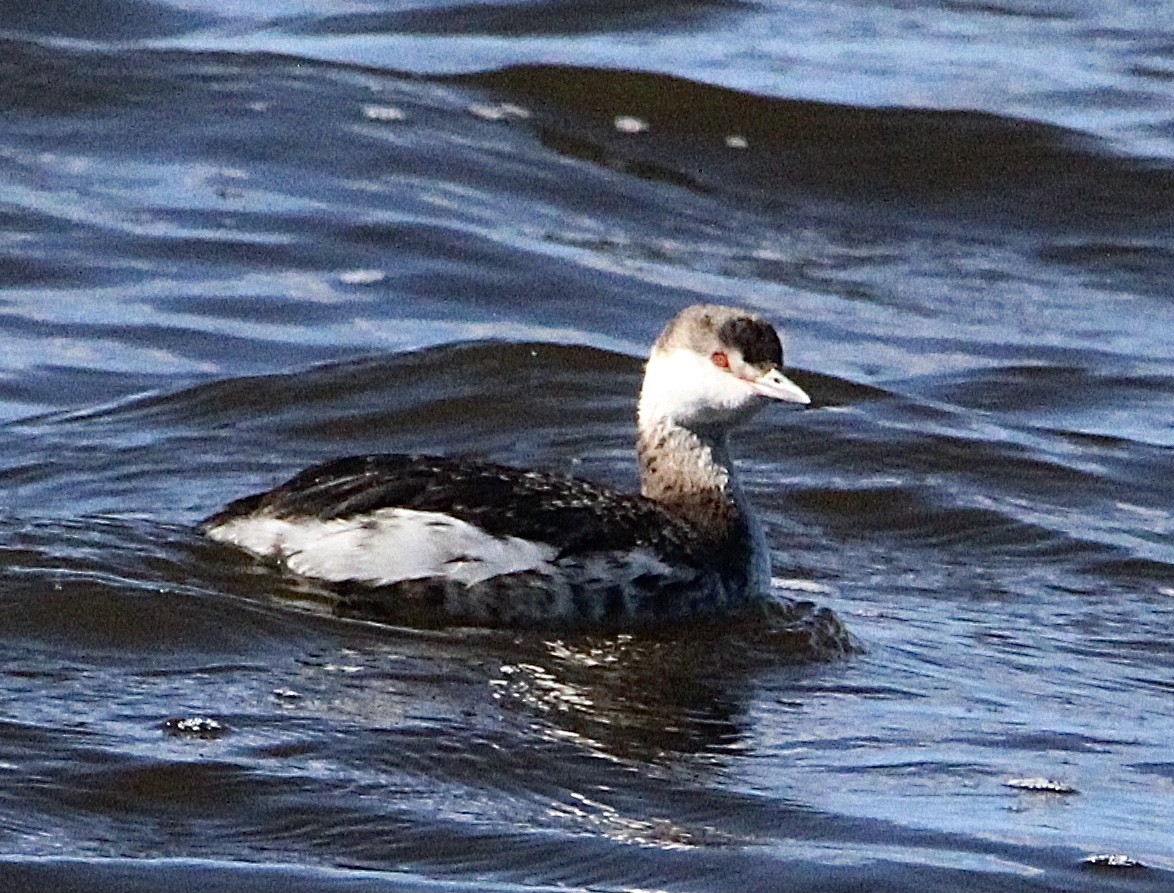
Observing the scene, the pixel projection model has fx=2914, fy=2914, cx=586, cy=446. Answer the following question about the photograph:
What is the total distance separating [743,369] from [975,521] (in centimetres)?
155

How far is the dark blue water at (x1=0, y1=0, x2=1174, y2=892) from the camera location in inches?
266

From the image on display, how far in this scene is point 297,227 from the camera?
43.6ft

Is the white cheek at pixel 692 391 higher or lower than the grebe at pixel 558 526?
higher

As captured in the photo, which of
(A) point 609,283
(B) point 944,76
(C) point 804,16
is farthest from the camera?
(C) point 804,16

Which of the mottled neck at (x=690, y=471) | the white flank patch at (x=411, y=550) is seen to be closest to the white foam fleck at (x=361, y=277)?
the mottled neck at (x=690, y=471)

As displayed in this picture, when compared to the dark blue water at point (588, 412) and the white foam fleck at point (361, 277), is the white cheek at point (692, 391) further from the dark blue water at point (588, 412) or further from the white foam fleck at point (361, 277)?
the white foam fleck at point (361, 277)

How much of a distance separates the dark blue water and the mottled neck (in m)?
0.43

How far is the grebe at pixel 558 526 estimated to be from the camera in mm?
8320

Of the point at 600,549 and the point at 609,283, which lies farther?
the point at 609,283

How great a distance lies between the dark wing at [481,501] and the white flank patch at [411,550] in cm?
3

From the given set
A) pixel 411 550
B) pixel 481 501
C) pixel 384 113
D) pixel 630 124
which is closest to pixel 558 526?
pixel 481 501

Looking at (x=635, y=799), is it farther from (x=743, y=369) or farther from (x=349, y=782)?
(x=743, y=369)

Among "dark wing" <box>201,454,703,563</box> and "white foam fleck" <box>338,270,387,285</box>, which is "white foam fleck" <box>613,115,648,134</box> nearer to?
"white foam fleck" <box>338,270,387,285</box>

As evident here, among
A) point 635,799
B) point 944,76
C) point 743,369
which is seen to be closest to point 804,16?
point 944,76
